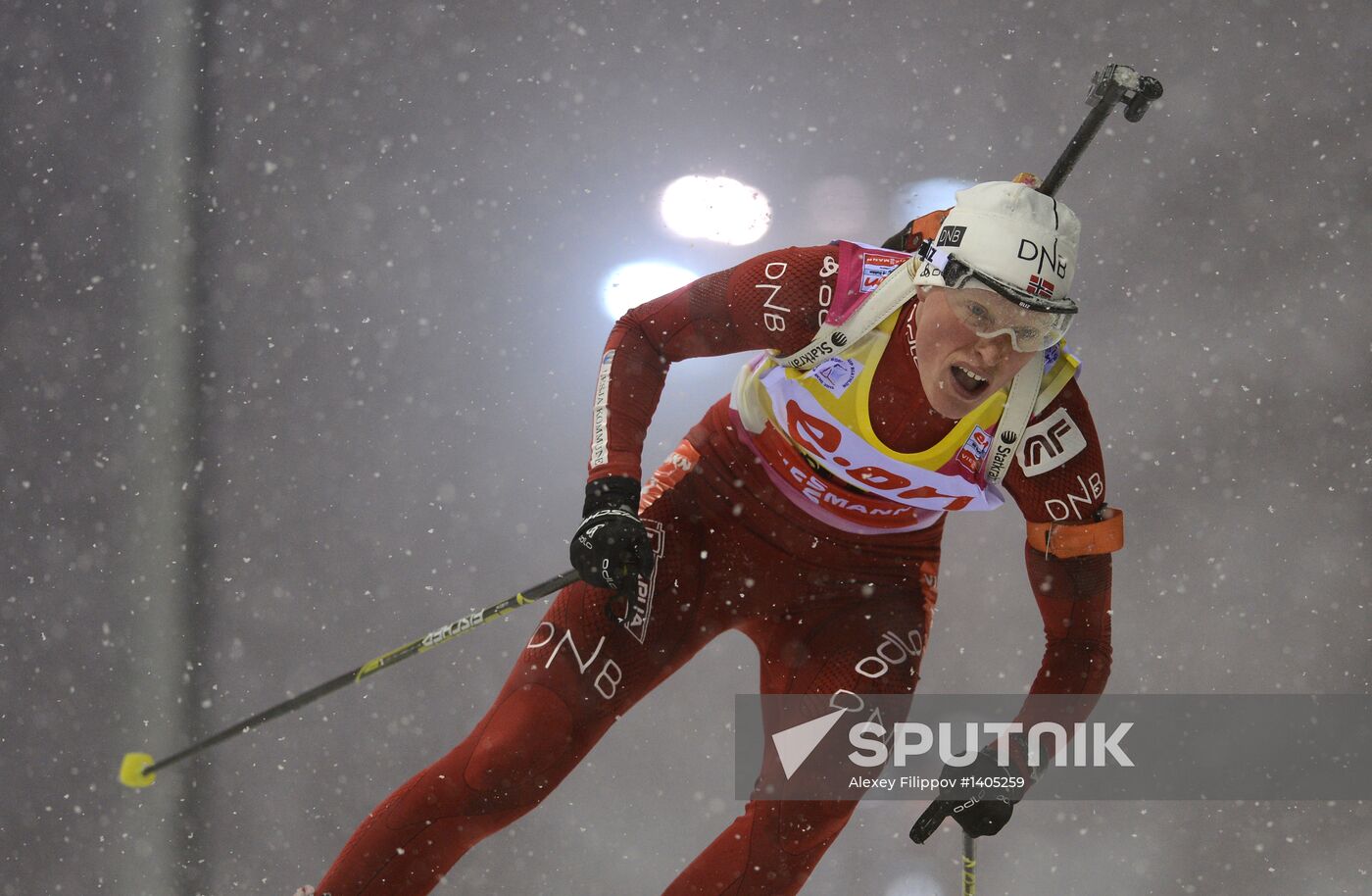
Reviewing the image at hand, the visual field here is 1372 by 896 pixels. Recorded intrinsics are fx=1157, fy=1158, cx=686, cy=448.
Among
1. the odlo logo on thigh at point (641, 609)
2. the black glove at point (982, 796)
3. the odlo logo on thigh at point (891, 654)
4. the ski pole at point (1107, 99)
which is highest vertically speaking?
the ski pole at point (1107, 99)

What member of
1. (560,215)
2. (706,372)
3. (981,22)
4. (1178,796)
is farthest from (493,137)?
(1178,796)

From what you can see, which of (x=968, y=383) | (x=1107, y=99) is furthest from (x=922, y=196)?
(x=968, y=383)

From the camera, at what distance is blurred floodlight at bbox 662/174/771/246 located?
3.04m

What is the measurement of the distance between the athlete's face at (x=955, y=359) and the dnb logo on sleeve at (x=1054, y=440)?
0.27ft

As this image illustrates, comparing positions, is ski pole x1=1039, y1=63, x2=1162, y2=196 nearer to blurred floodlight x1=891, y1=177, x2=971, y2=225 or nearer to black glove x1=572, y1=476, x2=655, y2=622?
black glove x1=572, y1=476, x2=655, y2=622

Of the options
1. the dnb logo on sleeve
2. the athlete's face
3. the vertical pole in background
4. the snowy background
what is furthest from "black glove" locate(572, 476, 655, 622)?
the vertical pole in background

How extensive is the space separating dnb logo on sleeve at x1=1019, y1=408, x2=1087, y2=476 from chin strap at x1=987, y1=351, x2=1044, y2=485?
0.02m

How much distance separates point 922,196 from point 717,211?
1.75 feet

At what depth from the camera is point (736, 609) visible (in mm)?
1743

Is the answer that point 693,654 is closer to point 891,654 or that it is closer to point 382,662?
point 891,654

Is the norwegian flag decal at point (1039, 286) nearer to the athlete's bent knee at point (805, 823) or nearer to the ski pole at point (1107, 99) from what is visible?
the ski pole at point (1107, 99)

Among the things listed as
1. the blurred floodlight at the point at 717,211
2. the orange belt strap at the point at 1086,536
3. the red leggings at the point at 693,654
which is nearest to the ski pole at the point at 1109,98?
the orange belt strap at the point at 1086,536

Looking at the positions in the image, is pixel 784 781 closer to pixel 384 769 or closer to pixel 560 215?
pixel 384 769

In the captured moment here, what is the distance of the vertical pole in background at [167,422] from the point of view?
2953mm
